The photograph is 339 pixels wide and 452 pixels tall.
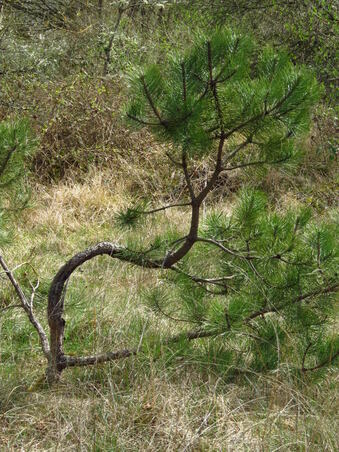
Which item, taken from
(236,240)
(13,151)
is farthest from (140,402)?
(13,151)

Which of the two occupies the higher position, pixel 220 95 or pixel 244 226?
pixel 220 95

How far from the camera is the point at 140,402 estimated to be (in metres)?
2.62

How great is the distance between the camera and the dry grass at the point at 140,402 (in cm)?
238

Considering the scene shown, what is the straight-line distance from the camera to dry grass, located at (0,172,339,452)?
2385 millimetres

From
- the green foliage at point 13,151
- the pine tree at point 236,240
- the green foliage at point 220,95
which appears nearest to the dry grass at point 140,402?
the pine tree at point 236,240

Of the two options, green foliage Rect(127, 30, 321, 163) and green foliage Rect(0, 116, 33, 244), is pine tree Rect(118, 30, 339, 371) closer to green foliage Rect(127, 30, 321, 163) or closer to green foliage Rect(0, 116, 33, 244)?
green foliage Rect(127, 30, 321, 163)

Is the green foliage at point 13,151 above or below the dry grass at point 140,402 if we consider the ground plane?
above

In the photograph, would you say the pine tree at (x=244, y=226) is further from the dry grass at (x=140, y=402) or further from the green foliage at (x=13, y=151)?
the green foliage at (x=13, y=151)

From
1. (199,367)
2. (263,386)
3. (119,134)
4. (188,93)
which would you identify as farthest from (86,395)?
(119,134)

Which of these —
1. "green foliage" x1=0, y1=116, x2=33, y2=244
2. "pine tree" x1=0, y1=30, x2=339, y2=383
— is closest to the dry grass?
"pine tree" x1=0, y1=30, x2=339, y2=383

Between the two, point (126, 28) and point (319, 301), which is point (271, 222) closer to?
point (319, 301)

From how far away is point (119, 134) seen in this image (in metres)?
6.88

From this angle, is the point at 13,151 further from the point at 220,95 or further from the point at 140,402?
the point at 140,402

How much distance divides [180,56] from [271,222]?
83cm
